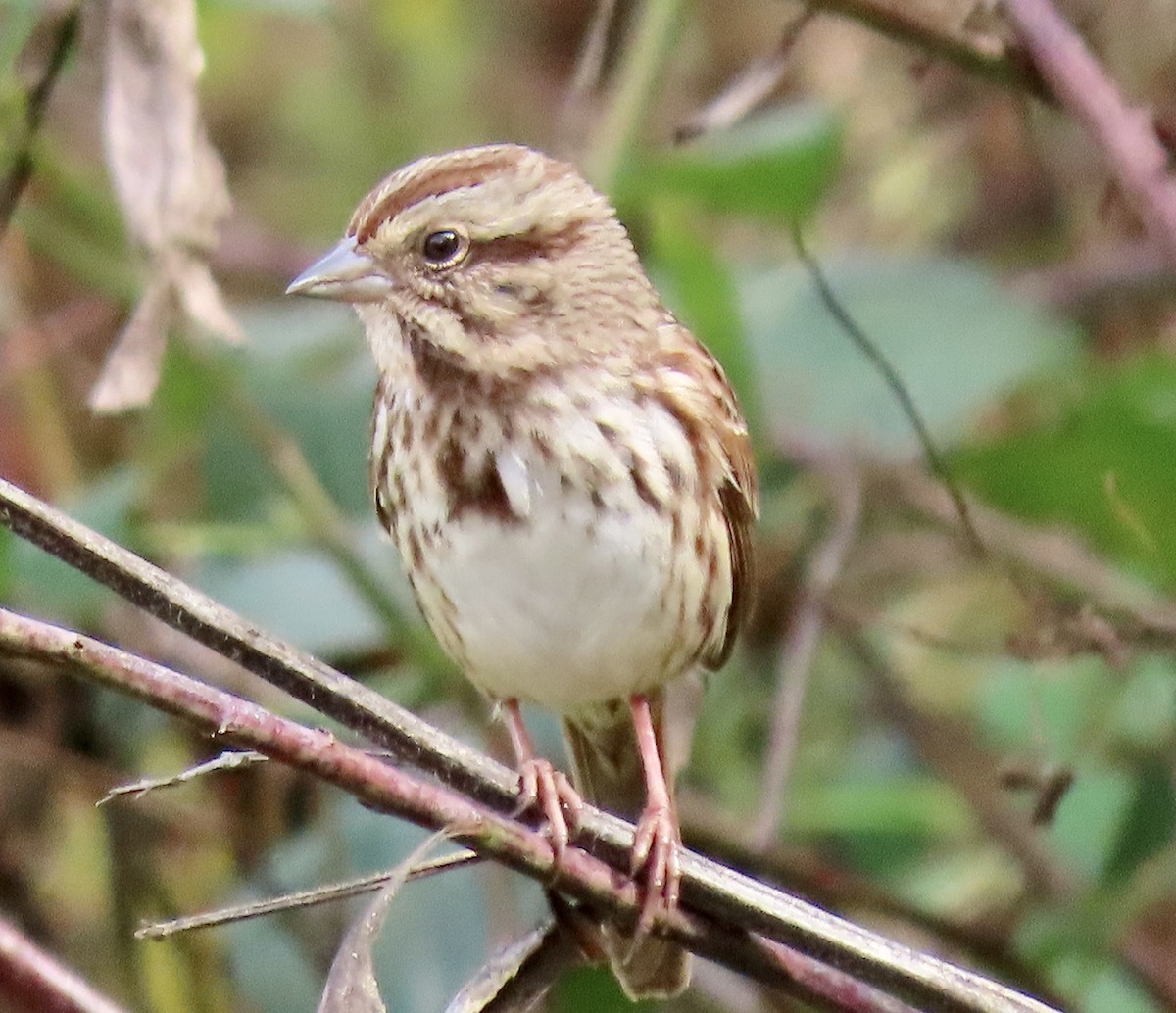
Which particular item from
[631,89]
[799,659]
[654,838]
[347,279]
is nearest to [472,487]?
[347,279]

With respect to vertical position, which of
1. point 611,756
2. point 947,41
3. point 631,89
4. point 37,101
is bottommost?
point 611,756

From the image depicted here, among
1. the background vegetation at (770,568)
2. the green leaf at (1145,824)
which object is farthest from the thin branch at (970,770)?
the green leaf at (1145,824)

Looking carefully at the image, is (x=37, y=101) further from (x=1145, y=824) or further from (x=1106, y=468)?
(x=1145, y=824)

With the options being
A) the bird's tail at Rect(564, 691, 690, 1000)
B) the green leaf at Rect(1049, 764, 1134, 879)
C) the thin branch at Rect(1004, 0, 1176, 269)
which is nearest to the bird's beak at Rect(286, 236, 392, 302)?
the bird's tail at Rect(564, 691, 690, 1000)

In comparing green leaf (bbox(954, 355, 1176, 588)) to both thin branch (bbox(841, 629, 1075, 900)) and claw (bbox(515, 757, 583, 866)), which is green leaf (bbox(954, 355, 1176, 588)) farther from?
claw (bbox(515, 757, 583, 866))

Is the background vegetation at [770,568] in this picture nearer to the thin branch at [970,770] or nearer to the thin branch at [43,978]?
the thin branch at [970,770]

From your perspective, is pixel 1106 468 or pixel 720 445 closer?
pixel 720 445
